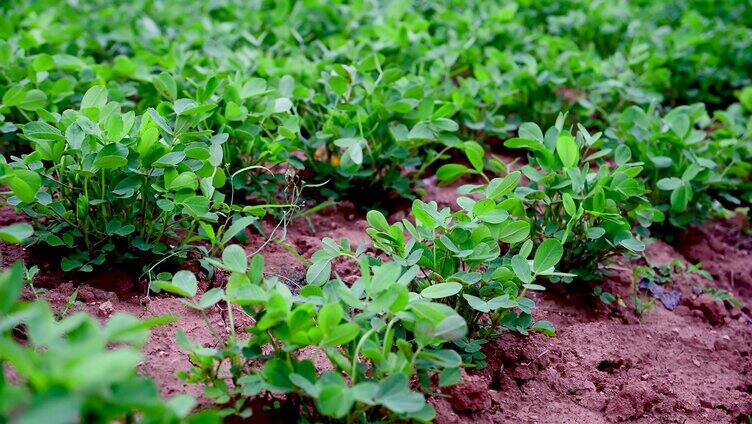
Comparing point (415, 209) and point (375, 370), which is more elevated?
point (415, 209)

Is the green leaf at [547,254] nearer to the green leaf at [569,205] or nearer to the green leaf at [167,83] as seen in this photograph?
the green leaf at [569,205]

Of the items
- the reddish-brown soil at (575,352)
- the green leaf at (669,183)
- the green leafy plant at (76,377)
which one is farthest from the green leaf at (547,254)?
the green leafy plant at (76,377)

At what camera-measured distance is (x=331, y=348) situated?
1.47 m

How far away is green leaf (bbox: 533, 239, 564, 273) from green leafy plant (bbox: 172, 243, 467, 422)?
337 millimetres

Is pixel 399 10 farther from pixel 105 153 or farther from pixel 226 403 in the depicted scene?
pixel 226 403

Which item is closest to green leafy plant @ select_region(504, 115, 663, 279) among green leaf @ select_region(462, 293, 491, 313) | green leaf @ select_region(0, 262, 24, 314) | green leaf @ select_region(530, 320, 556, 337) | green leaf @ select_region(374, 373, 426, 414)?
green leaf @ select_region(530, 320, 556, 337)

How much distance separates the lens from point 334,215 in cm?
248

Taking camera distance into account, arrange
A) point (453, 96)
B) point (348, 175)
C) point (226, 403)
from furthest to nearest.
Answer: point (453, 96), point (348, 175), point (226, 403)

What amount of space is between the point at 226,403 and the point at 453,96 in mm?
1563

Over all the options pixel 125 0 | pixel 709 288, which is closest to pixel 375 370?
pixel 709 288

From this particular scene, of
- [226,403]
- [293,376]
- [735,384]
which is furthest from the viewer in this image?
[735,384]

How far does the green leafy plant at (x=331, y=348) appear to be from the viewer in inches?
53.7

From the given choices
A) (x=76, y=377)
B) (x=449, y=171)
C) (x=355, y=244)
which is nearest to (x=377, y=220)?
(x=355, y=244)

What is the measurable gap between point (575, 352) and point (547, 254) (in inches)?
14.2
